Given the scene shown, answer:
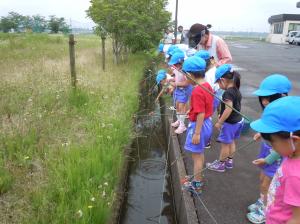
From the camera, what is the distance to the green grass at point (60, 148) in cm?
287

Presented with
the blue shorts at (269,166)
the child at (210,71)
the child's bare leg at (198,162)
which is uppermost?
the child at (210,71)

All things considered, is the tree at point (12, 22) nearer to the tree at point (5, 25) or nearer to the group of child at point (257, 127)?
the tree at point (5, 25)

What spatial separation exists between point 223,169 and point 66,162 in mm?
1954

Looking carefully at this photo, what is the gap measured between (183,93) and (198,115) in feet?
6.98

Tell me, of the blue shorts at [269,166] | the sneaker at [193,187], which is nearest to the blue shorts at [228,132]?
the sneaker at [193,187]

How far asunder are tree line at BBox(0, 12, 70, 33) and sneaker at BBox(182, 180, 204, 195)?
4958cm

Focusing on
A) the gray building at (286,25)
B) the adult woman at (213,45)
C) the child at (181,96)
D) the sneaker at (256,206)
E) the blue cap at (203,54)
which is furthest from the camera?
the gray building at (286,25)

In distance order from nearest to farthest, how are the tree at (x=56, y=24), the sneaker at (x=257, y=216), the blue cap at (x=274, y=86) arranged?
the blue cap at (x=274, y=86) → the sneaker at (x=257, y=216) → the tree at (x=56, y=24)

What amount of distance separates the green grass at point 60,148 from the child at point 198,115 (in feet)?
3.20

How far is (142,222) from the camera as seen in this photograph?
349cm

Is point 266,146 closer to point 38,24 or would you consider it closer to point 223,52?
point 223,52

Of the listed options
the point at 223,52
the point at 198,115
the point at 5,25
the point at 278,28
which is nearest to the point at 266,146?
the point at 198,115

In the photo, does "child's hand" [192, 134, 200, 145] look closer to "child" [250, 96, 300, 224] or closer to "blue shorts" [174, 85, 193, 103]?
"child" [250, 96, 300, 224]

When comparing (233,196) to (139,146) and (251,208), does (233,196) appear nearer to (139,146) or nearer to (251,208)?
(251,208)
